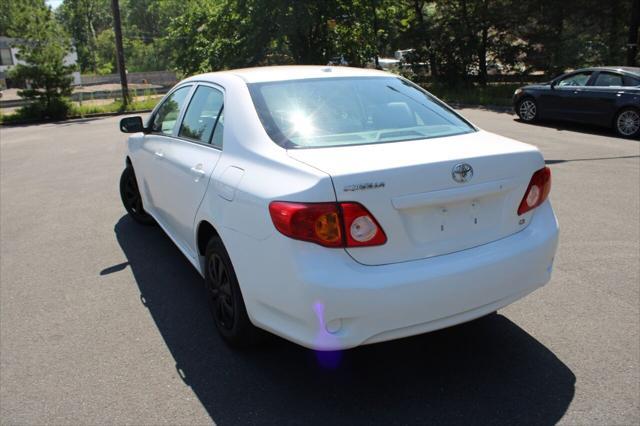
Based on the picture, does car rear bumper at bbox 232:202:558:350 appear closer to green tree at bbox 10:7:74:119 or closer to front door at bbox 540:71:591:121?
front door at bbox 540:71:591:121

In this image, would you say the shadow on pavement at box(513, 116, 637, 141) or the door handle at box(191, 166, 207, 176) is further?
the shadow on pavement at box(513, 116, 637, 141)

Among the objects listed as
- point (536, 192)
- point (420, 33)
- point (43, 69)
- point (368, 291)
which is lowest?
point (368, 291)


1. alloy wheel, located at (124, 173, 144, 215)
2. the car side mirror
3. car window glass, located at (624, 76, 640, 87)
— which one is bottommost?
alloy wheel, located at (124, 173, 144, 215)

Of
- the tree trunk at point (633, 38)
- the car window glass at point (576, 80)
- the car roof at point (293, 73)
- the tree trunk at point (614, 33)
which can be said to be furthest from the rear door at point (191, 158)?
the tree trunk at point (614, 33)

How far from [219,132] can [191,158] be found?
403 millimetres

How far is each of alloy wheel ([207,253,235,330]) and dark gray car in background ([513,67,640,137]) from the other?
1156 centimetres

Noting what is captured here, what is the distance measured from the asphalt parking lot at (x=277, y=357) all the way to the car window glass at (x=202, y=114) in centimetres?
127

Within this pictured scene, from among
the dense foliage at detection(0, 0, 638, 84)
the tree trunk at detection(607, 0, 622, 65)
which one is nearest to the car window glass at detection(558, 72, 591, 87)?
the dense foliage at detection(0, 0, 638, 84)

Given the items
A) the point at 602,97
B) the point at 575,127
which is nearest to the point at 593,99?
the point at 602,97

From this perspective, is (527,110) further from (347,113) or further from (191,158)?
(191,158)

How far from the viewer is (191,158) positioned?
3.89 m

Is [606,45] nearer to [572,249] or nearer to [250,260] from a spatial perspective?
[572,249]

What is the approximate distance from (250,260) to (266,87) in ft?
4.10

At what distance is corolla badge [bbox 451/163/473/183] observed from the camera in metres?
2.75
